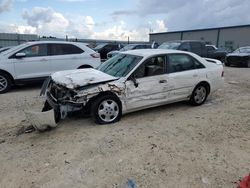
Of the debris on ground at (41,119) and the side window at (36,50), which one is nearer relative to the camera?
the debris on ground at (41,119)

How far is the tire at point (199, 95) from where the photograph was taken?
6.50 m

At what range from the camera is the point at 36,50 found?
28.2 ft

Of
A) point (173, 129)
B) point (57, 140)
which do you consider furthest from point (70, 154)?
point (173, 129)

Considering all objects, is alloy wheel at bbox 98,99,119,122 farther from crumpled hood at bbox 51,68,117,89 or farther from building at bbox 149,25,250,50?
building at bbox 149,25,250,50

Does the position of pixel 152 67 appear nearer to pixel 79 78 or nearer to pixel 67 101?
pixel 79 78

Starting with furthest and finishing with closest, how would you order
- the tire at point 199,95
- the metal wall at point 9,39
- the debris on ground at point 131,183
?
the metal wall at point 9,39
the tire at point 199,95
the debris on ground at point 131,183

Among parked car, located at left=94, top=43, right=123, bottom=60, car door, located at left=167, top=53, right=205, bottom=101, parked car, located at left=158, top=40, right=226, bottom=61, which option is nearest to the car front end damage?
car door, located at left=167, top=53, right=205, bottom=101

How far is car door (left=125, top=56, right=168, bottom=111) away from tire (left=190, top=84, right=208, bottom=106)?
38.9 inches

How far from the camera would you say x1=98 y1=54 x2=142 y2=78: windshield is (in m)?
5.45

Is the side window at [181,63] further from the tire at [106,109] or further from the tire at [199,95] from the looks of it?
the tire at [106,109]

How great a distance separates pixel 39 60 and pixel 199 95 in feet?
17.4

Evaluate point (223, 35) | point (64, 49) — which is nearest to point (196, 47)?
point (64, 49)

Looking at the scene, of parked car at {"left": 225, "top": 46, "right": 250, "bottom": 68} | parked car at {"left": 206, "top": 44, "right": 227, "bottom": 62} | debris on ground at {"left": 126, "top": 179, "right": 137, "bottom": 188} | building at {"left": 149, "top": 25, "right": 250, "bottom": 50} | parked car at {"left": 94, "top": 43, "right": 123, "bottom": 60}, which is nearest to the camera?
debris on ground at {"left": 126, "top": 179, "right": 137, "bottom": 188}

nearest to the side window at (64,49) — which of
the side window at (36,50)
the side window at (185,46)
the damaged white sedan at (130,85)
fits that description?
the side window at (36,50)
